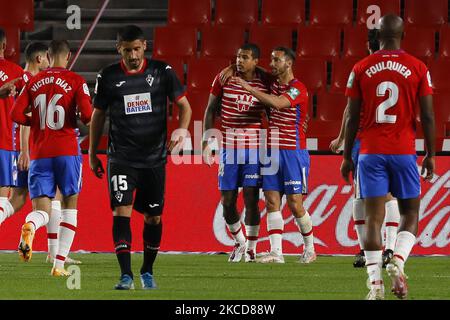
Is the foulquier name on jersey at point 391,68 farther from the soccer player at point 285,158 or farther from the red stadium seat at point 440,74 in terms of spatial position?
the red stadium seat at point 440,74

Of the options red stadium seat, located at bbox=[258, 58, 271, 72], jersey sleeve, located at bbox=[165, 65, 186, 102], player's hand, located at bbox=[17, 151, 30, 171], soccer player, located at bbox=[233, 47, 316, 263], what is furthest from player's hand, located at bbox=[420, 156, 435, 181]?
red stadium seat, located at bbox=[258, 58, 271, 72]

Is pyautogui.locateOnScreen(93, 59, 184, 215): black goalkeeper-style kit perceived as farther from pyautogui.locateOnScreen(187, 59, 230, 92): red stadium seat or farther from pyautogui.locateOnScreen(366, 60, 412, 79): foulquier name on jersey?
pyautogui.locateOnScreen(187, 59, 230, 92): red stadium seat

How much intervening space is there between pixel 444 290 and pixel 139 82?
2.77 metres

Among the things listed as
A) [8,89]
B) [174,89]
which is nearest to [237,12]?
[8,89]

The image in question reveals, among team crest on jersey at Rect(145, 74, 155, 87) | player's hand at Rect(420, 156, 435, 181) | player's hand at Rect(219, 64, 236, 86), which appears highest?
player's hand at Rect(219, 64, 236, 86)

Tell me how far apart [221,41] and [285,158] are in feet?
15.0

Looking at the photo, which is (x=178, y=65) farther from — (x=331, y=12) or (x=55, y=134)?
(x=55, y=134)

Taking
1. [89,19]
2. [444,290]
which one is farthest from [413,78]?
[89,19]

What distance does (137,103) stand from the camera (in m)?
8.65

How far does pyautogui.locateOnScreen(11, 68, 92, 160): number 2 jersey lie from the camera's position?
33.5 ft

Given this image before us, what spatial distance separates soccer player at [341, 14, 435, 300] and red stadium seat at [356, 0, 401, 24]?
346 inches

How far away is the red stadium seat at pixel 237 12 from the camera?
17000 mm

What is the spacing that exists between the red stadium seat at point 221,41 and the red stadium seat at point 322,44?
861mm

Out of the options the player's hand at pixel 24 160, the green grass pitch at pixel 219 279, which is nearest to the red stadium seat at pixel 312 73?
the green grass pitch at pixel 219 279
